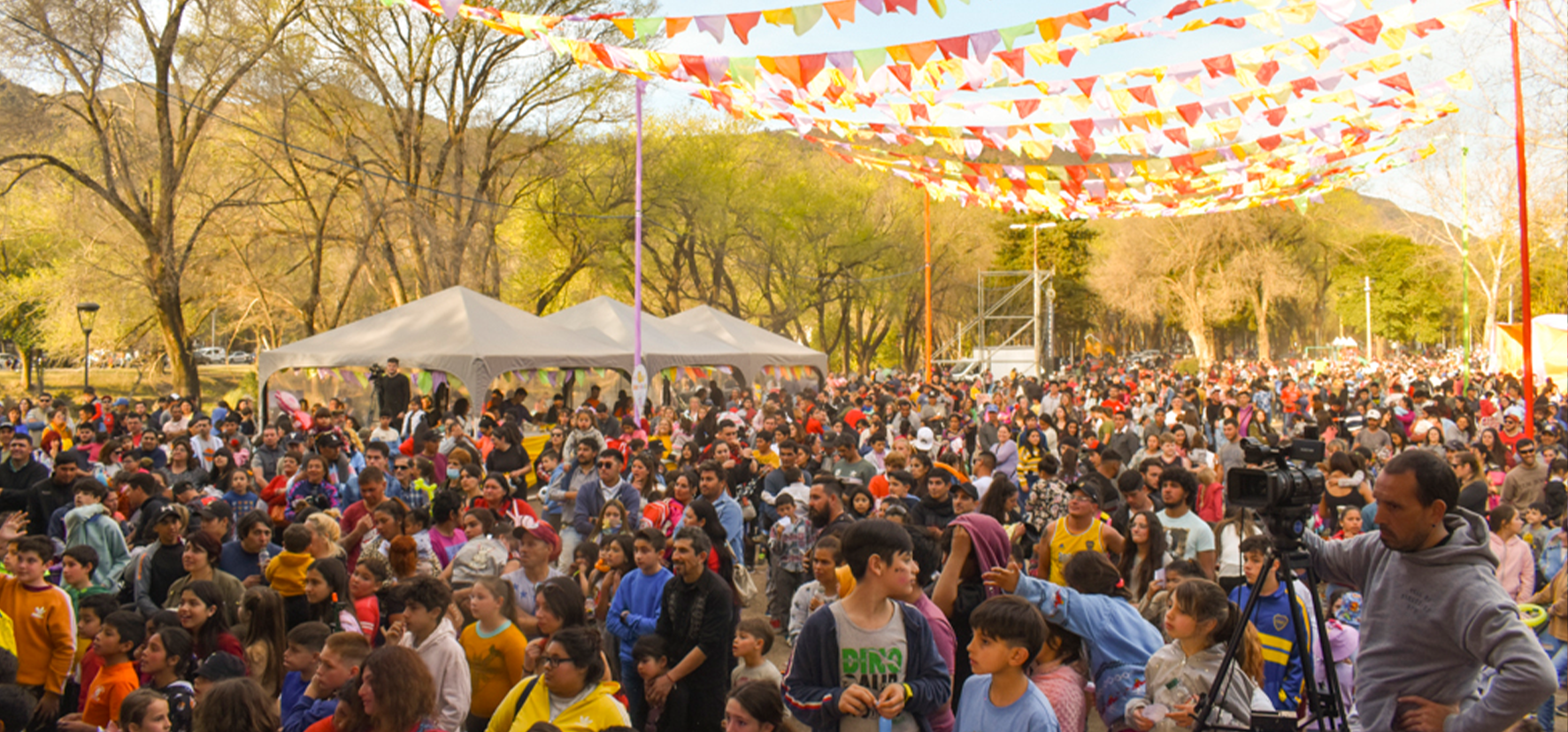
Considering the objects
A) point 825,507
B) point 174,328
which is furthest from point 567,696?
point 174,328

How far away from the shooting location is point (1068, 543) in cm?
617

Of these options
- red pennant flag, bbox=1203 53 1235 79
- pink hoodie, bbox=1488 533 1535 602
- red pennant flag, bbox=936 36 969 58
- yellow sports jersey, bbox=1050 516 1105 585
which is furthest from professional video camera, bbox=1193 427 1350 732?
red pennant flag, bbox=1203 53 1235 79

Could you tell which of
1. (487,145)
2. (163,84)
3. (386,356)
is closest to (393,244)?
(487,145)

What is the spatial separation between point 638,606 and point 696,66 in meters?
5.25

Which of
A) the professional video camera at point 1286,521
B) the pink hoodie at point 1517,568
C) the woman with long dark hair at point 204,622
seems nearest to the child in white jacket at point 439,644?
the woman with long dark hair at point 204,622

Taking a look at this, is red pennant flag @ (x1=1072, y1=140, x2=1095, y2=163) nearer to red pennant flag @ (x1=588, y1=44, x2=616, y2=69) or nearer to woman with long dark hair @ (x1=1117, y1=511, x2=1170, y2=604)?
red pennant flag @ (x1=588, y1=44, x2=616, y2=69)

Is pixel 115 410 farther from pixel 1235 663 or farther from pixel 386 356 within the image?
pixel 1235 663

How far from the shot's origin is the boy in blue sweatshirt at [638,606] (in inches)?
211

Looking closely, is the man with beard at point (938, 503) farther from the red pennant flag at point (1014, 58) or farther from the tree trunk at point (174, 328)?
the tree trunk at point (174, 328)

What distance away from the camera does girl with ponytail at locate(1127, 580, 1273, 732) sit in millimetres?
3766

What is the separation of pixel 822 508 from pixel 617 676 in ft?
5.51

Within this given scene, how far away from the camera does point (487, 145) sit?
29.5 metres

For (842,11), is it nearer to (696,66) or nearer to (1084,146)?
(696,66)

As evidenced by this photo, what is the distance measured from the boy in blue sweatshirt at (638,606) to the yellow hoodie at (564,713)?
125 cm
